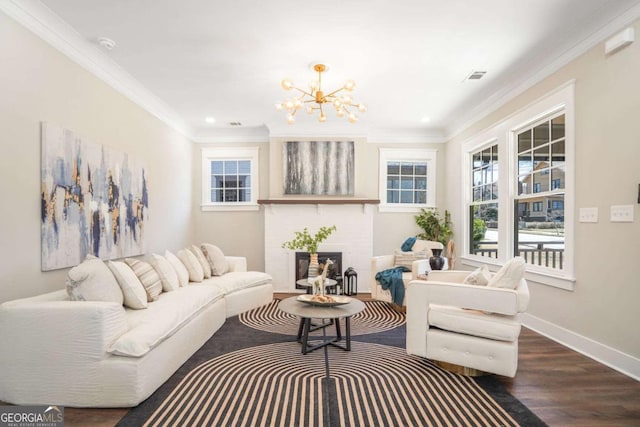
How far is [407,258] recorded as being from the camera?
4895 millimetres

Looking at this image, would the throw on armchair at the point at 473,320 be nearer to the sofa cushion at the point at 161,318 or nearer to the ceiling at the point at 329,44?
the sofa cushion at the point at 161,318

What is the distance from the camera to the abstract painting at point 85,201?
112 inches

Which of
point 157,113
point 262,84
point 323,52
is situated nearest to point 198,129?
point 157,113

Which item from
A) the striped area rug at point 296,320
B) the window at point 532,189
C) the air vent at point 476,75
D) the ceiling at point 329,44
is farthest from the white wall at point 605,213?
the striped area rug at point 296,320

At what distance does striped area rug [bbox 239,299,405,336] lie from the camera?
12.3 feet

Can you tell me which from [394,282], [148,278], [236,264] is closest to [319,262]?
[236,264]

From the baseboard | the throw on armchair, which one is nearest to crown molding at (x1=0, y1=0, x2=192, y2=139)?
the throw on armchair

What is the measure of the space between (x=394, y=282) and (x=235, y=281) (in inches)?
77.8

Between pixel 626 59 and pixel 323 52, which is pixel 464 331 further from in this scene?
pixel 323 52

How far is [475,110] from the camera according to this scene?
5.05 meters

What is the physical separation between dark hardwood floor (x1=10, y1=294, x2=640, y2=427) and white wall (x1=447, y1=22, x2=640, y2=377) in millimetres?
204

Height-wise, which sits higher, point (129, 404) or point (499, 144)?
point (499, 144)

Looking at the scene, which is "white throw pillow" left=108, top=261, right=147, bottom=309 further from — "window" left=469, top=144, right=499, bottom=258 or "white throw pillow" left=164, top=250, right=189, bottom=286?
"window" left=469, top=144, right=499, bottom=258

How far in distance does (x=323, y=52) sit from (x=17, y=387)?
11.4 feet
